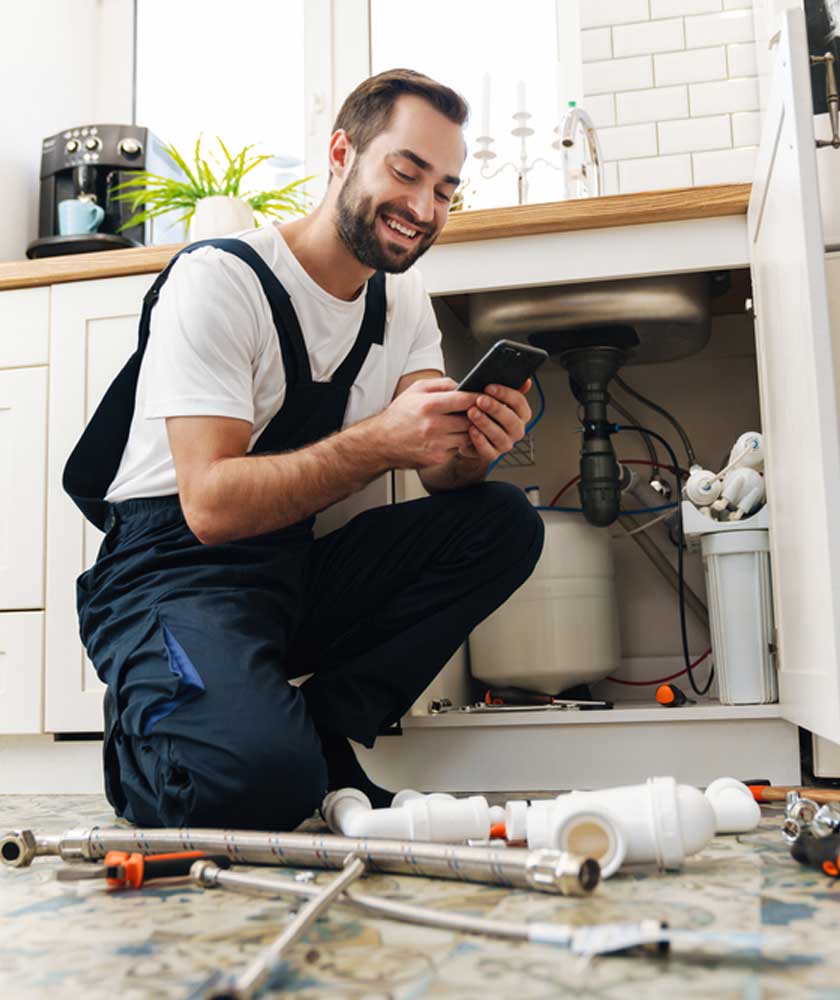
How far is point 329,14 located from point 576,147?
86cm

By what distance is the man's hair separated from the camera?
61.4 inches

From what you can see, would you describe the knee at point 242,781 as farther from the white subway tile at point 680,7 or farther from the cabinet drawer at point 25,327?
the white subway tile at point 680,7

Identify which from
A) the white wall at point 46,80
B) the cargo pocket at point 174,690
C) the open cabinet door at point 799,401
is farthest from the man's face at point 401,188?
the white wall at point 46,80

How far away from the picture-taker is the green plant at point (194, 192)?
218cm

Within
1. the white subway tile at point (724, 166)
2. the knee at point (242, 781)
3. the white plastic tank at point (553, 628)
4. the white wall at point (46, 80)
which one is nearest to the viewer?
the knee at point (242, 781)

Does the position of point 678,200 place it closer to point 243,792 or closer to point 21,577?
point 243,792

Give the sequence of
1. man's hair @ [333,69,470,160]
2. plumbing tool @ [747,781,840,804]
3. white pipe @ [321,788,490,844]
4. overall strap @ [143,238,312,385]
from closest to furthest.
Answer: white pipe @ [321,788,490,844]
plumbing tool @ [747,781,840,804]
overall strap @ [143,238,312,385]
man's hair @ [333,69,470,160]

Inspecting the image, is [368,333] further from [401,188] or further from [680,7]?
[680,7]

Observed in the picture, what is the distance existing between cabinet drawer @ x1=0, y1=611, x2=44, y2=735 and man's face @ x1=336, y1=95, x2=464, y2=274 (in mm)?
841

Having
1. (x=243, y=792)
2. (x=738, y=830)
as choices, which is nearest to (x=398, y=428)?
(x=243, y=792)

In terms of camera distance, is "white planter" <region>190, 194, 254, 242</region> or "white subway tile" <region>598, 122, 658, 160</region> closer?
"white planter" <region>190, 194, 254, 242</region>

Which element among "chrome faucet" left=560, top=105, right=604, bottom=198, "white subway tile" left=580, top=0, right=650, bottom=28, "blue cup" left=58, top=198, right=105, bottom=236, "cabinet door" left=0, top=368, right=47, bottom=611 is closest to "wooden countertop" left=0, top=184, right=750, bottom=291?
"cabinet door" left=0, top=368, right=47, bottom=611

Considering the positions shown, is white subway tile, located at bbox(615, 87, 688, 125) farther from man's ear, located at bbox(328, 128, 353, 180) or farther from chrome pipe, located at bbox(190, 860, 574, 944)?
chrome pipe, located at bbox(190, 860, 574, 944)

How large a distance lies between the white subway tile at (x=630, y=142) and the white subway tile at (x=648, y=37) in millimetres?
174
